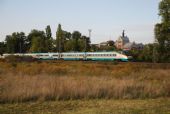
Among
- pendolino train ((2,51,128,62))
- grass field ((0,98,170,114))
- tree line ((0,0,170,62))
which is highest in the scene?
tree line ((0,0,170,62))

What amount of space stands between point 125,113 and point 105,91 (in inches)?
167

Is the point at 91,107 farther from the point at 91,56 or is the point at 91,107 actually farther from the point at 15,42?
the point at 15,42

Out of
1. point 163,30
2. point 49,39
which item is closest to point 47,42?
point 49,39

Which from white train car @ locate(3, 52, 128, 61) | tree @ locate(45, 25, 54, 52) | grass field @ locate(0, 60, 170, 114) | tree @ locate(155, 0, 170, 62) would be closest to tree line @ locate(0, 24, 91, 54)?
tree @ locate(45, 25, 54, 52)

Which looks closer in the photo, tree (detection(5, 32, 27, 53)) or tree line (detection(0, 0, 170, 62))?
tree line (detection(0, 0, 170, 62))

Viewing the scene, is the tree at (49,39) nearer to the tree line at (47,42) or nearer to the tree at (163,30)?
the tree line at (47,42)

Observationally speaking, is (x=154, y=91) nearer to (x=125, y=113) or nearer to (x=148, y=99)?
(x=148, y=99)

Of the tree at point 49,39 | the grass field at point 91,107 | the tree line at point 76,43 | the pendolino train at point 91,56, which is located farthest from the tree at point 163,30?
the tree at point 49,39

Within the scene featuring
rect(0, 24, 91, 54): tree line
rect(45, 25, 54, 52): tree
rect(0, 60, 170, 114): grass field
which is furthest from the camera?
rect(45, 25, 54, 52): tree

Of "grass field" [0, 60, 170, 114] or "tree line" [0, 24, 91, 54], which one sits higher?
"tree line" [0, 24, 91, 54]

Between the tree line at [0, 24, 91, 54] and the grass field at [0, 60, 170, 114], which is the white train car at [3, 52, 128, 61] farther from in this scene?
the grass field at [0, 60, 170, 114]

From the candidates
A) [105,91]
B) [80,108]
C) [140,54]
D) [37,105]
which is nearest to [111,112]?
[80,108]

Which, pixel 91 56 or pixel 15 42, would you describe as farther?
pixel 15 42

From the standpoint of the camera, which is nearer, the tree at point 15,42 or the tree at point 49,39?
the tree at point 49,39
